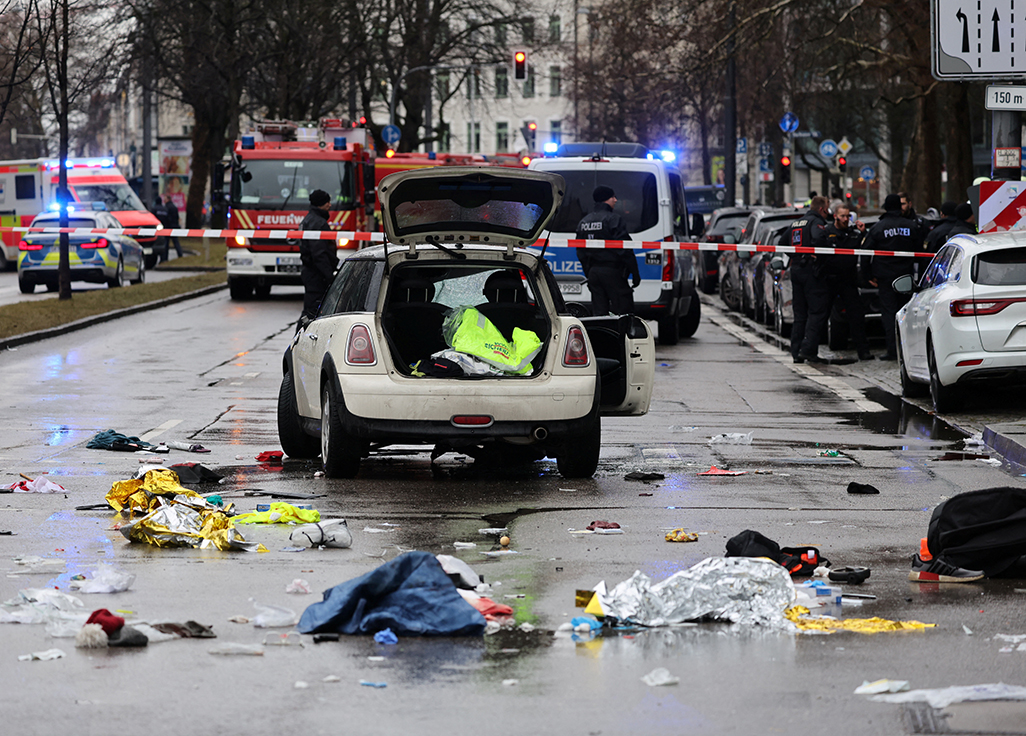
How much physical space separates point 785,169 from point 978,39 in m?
34.3

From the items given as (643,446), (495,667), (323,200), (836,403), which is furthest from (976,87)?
(495,667)

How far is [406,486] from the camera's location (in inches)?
400

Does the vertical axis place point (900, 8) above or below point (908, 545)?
above

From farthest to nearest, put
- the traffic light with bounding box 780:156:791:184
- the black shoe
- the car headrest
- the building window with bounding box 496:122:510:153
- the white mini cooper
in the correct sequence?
the building window with bounding box 496:122:510:153 → the traffic light with bounding box 780:156:791:184 → the car headrest → the white mini cooper → the black shoe

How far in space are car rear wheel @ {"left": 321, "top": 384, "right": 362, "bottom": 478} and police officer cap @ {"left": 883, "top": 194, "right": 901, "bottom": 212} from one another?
410 inches

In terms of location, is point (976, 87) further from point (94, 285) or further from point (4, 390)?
point (4, 390)

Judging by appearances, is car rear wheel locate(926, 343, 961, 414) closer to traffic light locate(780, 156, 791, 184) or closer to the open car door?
the open car door

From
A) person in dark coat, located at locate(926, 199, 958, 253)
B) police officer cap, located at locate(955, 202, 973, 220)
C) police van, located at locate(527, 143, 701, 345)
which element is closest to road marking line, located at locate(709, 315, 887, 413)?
police van, located at locate(527, 143, 701, 345)

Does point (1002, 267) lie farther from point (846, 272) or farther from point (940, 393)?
point (846, 272)

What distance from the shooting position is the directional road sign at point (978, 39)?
1477 centimetres

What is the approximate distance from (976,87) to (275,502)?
4000cm

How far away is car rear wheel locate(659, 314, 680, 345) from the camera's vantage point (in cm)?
2238

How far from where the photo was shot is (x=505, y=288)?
35.6 feet

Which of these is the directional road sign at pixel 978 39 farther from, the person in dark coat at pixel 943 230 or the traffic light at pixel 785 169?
the traffic light at pixel 785 169
